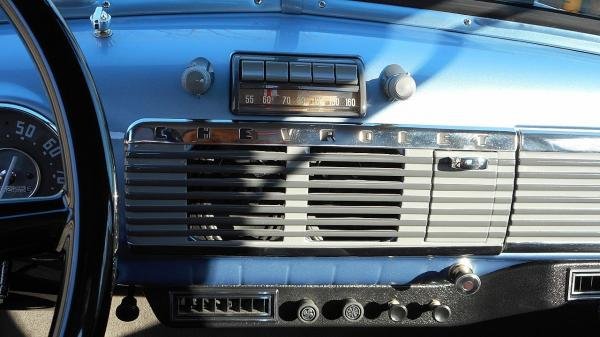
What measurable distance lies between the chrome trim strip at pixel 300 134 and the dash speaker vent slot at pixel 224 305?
0.41 m

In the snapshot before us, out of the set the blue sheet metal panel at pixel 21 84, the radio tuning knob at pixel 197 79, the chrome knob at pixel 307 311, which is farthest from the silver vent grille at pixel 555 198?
the blue sheet metal panel at pixel 21 84

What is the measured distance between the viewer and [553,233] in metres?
2.01

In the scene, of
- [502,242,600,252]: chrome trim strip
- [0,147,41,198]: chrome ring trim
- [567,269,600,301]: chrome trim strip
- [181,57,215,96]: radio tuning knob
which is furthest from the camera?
[567,269,600,301]: chrome trim strip

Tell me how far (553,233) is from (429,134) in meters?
0.44

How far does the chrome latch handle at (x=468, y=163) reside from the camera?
1.88 meters

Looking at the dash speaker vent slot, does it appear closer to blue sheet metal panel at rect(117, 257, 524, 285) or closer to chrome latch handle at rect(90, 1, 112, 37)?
blue sheet metal panel at rect(117, 257, 524, 285)

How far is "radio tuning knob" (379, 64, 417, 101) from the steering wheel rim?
0.81 metres

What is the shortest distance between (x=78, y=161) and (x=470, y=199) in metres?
1.03

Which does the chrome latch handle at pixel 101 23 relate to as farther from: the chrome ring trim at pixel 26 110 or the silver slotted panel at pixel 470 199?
the silver slotted panel at pixel 470 199

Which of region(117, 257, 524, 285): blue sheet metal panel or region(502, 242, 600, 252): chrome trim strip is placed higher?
region(502, 242, 600, 252): chrome trim strip

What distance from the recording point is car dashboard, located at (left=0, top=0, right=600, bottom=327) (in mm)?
1834

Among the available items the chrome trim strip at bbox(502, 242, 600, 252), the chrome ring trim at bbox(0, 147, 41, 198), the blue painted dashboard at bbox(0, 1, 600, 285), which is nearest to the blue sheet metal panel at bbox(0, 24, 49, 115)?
the blue painted dashboard at bbox(0, 1, 600, 285)

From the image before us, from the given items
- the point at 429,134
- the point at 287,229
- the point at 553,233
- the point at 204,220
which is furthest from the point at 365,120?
the point at 553,233

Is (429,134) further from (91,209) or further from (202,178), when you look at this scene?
(91,209)
